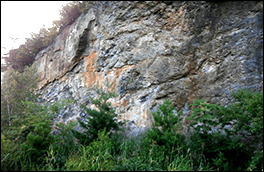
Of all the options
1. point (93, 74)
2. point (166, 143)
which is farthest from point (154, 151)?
point (93, 74)

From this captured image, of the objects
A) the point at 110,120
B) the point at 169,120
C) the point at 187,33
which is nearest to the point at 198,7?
the point at 187,33

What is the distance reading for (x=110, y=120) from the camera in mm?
5742

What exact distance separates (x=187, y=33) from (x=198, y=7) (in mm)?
1326

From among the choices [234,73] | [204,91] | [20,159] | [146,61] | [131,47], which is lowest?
[20,159]

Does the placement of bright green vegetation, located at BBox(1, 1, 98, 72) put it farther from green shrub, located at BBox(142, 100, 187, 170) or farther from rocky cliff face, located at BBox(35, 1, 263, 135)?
green shrub, located at BBox(142, 100, 187, 170)

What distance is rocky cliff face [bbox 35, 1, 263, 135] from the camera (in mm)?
7152

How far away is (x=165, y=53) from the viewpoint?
8250 mm

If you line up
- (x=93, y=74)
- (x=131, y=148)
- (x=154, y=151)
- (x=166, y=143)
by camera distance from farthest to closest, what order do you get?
(x=93, y=74), (x=131, y=148), (x=166, y=143), (x=154, y=151)

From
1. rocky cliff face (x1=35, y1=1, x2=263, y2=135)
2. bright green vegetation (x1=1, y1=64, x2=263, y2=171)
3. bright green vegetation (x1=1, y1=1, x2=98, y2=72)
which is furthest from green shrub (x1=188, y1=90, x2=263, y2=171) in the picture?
bright green vegetation (x1=1, y1=1, x2=98, y2=72)

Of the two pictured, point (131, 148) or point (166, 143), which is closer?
point (166, 143)

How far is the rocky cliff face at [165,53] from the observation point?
715 centimetres

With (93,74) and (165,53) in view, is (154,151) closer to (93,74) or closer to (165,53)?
(165,53)

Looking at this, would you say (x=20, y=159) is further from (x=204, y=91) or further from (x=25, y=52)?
(x=25, y=52)

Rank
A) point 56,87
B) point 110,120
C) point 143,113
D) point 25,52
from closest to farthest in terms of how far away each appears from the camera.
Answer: point 110,120 < point 143,113 < point 56,87 < point 25,52
